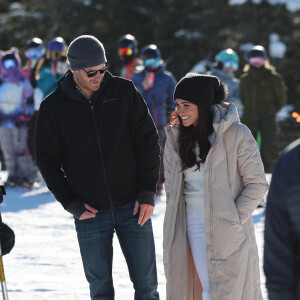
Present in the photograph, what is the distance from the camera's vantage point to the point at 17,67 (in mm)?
11445

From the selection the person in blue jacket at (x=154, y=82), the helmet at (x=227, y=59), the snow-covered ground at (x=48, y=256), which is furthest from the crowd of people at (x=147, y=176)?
the helmet at (x=227, y=59)

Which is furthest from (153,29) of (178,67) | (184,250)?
(184,250)

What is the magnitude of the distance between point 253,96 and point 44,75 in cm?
269

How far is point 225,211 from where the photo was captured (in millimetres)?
4645

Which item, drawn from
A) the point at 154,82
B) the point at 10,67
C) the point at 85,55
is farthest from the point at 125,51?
the point at 85,55

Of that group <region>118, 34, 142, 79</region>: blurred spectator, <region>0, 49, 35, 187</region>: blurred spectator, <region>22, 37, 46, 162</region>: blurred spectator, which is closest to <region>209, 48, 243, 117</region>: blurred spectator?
<region>118, 34, 142, 79</region>: blurred spectator

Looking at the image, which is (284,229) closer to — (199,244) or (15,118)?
(199,244)

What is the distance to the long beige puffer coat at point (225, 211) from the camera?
4641mm

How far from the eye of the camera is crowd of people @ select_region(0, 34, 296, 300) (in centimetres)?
459

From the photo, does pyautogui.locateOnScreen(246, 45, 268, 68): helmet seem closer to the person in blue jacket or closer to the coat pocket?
the person in blue jacket

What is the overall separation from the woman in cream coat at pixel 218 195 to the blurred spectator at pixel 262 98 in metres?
6.19

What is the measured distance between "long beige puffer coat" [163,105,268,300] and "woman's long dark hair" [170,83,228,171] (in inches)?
1.5

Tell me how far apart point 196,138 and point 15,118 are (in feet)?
23.9

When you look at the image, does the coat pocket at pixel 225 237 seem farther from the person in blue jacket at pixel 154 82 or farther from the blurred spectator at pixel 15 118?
the blurred spectator at pixel 15 118
